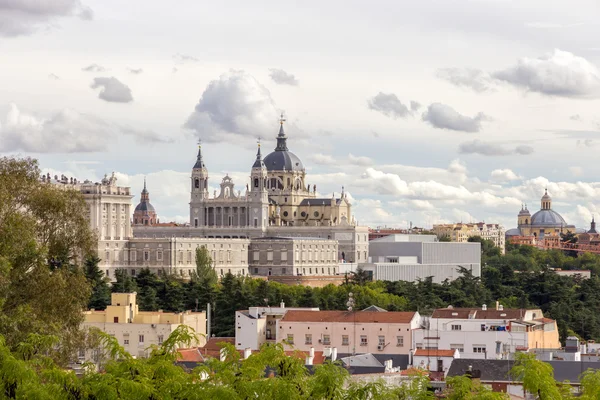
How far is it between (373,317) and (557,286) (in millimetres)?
50273

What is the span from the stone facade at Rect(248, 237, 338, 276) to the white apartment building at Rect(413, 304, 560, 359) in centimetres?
9411

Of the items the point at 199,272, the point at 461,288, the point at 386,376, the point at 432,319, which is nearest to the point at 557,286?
A: the point at 461,288

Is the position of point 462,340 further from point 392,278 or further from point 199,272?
point 392,278

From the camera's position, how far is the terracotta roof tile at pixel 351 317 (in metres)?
81.2

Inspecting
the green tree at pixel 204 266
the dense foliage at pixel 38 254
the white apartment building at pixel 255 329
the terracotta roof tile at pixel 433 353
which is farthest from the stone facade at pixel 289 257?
the dense foliage at pixel 38 254

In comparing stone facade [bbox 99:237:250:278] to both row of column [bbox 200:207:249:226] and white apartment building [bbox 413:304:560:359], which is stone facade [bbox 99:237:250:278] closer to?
row of column [bbox 200:207:249:226]

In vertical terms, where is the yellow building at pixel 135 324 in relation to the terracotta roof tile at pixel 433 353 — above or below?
above

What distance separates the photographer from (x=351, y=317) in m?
82.0

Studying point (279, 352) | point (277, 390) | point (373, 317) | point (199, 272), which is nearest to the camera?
point (277, 390)

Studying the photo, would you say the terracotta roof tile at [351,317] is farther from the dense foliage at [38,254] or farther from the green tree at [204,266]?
the green tree at [204,266]

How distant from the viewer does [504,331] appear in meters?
76.9

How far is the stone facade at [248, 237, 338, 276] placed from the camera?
17888 centimetres

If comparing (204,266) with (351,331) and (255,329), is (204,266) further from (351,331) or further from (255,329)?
(351,331)

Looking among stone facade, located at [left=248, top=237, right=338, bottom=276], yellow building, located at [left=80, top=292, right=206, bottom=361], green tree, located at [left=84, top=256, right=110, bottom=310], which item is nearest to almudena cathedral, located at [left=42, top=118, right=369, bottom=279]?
stone facade, located at [left=248, top=237, right=338, bottom=276]
